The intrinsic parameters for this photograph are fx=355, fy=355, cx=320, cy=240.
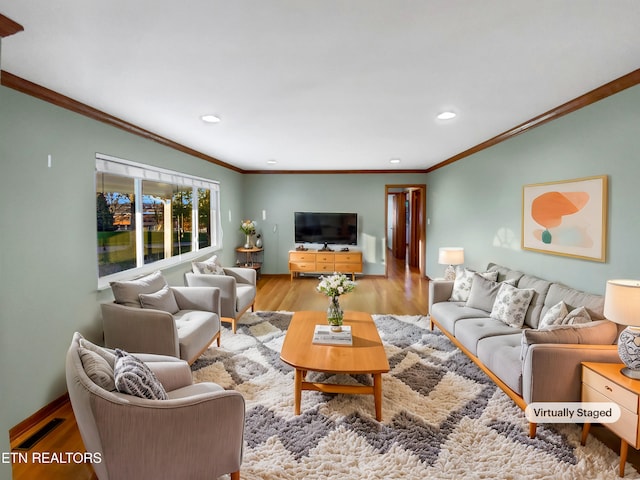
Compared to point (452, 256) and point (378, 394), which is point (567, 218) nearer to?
point (452, 256)

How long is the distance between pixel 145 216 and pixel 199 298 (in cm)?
132

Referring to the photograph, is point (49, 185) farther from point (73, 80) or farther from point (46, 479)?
point (46, 479)

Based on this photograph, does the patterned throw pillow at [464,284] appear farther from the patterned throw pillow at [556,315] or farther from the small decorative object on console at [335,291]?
the small decorative object on console at [335,291]

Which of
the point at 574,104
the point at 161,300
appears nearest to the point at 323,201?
the point at 161,300

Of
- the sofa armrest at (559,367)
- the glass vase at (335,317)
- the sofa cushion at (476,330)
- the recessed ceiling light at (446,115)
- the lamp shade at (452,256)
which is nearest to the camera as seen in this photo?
the sofa armrest at (559,367)

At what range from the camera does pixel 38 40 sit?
1.92 meters

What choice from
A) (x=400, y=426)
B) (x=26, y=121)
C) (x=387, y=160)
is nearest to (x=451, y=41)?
(x=400, y=426)

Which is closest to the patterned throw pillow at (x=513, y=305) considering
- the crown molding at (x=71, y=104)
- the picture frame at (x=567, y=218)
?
the picture frame at (x=567, y=218)

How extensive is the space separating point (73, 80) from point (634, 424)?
4037 millimetres

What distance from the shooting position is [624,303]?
2059mm

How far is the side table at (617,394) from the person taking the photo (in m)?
1.89

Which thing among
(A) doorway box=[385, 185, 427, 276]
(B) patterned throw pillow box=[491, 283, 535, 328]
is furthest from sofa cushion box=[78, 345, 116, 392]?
(A) doorway box=[385, 185, 427, 276]

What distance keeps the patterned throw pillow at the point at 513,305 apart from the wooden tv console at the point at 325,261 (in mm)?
4191

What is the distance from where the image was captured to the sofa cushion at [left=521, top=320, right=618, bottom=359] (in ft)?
7.71
